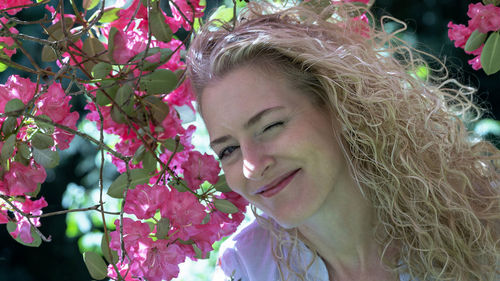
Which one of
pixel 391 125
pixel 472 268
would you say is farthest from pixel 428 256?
pixel 391 125

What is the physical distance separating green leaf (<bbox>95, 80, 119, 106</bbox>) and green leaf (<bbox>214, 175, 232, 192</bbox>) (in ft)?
1.19

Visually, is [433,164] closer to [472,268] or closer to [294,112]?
[472,268]

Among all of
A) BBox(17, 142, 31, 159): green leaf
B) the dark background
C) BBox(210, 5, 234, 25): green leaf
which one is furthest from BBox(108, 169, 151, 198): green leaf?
the dark background

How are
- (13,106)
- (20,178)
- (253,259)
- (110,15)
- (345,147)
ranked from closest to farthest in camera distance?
(13,106) → (20,178) → (110,15) → (345,147) → (253,259)

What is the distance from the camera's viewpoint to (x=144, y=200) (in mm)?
1261

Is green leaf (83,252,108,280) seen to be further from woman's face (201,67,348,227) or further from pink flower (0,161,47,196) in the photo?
woman's face (201,67,348,227)

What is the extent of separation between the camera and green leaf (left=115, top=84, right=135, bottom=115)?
121 centimetres

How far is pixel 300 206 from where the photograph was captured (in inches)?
55.8

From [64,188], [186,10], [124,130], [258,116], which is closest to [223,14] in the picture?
[186,10]

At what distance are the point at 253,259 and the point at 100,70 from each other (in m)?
0.90

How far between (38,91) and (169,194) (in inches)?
13.8

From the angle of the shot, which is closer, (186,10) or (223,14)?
(186,10)

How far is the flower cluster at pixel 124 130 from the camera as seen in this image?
1.14 metres

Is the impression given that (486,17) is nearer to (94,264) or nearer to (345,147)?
(345,147)
